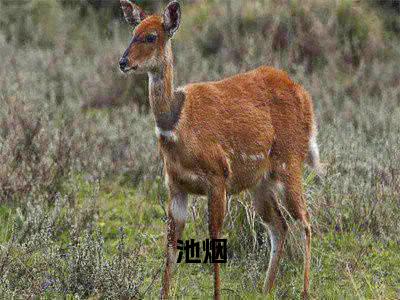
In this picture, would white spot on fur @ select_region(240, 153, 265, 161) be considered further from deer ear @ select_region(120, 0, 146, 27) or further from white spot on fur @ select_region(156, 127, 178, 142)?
deer ear @ select_region(120, 0, 146, 27)

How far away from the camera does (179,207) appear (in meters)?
5.43

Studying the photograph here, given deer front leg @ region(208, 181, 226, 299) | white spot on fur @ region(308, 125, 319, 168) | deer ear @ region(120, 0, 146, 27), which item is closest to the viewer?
deer front leg @ region(208, 181, 226, 299)

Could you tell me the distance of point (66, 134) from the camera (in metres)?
9.04

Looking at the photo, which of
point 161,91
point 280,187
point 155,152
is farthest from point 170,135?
point 155,152

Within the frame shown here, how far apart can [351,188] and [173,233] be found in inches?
Result: 105

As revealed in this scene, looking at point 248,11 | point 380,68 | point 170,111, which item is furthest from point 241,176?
point 248,11

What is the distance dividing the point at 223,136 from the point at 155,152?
12.1 ft

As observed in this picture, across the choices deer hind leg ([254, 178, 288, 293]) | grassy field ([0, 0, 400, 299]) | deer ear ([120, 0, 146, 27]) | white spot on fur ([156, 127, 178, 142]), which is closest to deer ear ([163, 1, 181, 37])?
deer ear ([120, 0, 146, 27])

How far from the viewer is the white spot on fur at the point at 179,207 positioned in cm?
541

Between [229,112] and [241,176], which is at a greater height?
[229,112]

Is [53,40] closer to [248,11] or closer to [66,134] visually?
[248,11]

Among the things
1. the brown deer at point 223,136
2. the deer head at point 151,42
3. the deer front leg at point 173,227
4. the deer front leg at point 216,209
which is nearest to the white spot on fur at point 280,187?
the brown deer at point 223,136

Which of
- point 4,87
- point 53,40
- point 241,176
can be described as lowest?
point 241,176

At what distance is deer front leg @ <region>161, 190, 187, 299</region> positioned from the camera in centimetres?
541
